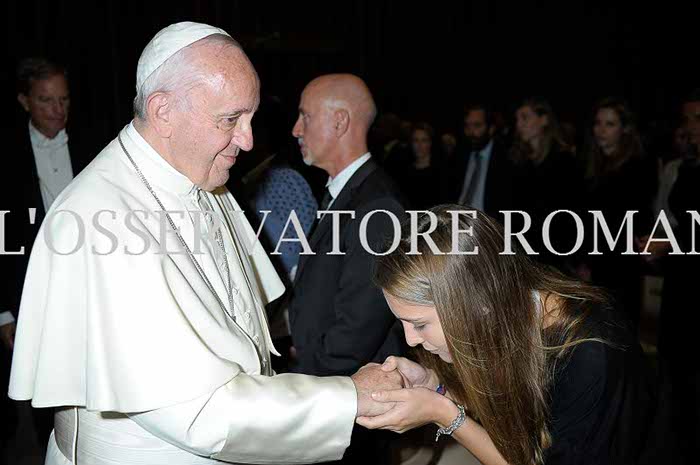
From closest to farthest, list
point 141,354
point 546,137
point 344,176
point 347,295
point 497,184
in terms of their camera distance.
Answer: point 141,354, point 347,295, point 344,176, point 546,137, point 497,184

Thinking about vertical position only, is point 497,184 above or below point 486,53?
below

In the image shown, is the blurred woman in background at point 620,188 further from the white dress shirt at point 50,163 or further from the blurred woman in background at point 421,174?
the white dress shirt at point 50,163

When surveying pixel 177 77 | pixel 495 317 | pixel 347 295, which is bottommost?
pixel 347 295

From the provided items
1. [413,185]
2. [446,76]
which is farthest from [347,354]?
[446,76]

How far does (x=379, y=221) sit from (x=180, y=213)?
36.0 inches

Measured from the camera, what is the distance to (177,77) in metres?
1.86

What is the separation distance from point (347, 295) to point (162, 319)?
41.0 inches

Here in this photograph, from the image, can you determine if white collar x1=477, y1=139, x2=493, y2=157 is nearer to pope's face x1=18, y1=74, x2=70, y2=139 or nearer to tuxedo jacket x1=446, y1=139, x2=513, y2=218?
tuxedo jacket x1=446, y1=139, x2=513, y2=218

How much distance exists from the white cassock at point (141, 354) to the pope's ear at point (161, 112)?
82mm

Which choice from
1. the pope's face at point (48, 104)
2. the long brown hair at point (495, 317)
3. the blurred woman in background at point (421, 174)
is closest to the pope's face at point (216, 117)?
the long brown hair at point (495, 317)

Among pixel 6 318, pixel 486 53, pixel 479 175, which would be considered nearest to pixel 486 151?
pixel 479 175

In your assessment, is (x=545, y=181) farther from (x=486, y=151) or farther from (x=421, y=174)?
(x=421, y=174)

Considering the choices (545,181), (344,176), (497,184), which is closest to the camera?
(344,176)

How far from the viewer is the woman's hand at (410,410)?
6.29 ft
